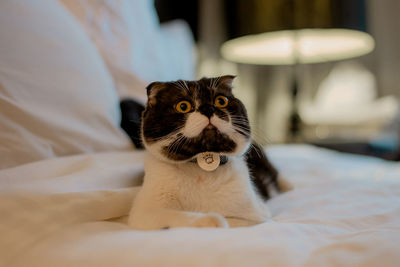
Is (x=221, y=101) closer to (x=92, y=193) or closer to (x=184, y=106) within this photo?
(x=184, y=106)

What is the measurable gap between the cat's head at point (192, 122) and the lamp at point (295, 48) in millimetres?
1770

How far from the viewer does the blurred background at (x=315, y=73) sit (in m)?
2.19

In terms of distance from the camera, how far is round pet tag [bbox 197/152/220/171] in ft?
2.08

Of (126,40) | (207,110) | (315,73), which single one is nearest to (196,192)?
(207,110)

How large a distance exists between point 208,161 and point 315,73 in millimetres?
2798

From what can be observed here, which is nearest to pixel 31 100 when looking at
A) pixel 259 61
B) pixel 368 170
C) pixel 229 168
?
pixel 229 168

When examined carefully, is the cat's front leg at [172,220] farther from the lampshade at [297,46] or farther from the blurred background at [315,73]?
the lampshade at [297,46]

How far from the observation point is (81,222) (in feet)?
1.85

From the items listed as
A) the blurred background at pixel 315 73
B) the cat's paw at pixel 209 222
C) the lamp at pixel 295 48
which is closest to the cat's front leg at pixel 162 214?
the cat's paw at pixel 209 222

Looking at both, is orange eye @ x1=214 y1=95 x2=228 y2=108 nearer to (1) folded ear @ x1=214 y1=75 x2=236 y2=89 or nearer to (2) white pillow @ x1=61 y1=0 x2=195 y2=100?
(1) folded ear @ x1=214 y1=75 x2=236 y2=89

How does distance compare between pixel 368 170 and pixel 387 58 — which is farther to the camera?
pixel 387 58

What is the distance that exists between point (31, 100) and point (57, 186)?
291 mm

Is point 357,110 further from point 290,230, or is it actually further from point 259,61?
point 290,230

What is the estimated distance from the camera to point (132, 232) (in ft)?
1.65
